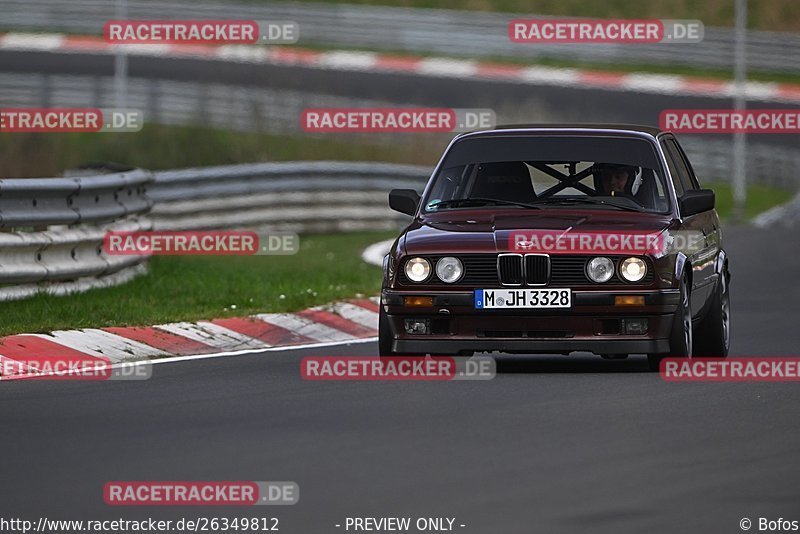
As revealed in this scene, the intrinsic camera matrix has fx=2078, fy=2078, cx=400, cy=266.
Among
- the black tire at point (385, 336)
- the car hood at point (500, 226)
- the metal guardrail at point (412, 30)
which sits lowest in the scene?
the black tire at point (385, 336)

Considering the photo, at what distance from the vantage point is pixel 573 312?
11.9m

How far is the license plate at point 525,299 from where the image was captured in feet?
39.1

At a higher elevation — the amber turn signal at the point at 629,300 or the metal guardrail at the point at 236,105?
the metal guardrail at the point at 236,105

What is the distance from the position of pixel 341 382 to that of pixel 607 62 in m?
39.4

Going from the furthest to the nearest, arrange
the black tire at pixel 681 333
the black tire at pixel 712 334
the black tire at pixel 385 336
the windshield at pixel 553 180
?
the black tire at pixel 712 334
the windshield at pixel 553 180
the black tire at pixel 385 336
the black tire at pixel 681 333

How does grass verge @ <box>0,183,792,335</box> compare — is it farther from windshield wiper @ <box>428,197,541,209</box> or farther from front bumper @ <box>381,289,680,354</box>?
front bumper @ <box>381,289,680,354</box>

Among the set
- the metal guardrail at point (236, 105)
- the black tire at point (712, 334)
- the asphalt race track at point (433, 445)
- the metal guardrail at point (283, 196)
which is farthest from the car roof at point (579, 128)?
the metal guardrail at point (236, 105)

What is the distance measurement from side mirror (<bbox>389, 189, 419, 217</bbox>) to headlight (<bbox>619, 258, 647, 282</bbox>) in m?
1.71

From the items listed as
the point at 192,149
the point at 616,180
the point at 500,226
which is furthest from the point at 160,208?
the point at 500,226

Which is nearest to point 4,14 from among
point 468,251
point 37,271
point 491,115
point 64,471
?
point 491,115

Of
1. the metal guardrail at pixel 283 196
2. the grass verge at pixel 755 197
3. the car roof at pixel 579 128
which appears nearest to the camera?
the car roof at pixel 579 128

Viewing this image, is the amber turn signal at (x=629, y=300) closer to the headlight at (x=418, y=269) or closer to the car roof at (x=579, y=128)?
the headlight at (x=418, y=269)

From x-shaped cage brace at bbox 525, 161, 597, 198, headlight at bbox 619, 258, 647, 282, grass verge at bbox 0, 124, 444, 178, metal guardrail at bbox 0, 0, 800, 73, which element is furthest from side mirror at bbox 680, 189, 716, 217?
metal guardrail at bbox 0, 0, 800, 73

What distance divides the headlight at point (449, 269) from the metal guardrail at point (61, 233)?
13.1 feet
